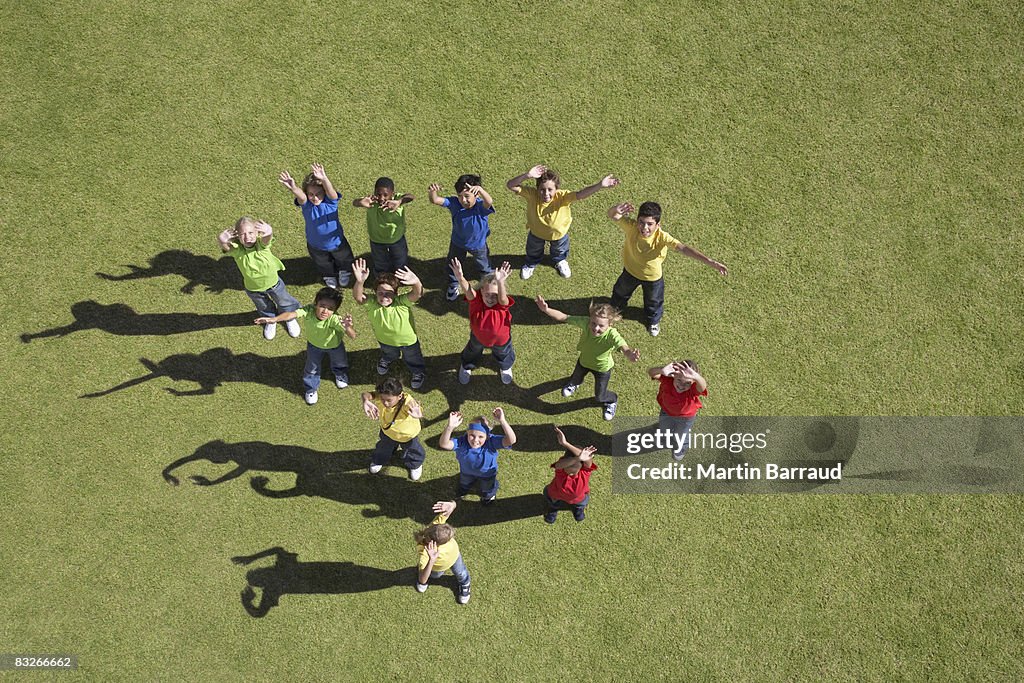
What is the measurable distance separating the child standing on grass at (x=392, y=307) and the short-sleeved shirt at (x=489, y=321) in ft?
2.56

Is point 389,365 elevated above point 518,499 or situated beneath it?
elevated above

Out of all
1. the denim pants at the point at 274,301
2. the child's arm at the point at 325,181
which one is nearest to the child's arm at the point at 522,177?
the child's arm at the point at 325,181

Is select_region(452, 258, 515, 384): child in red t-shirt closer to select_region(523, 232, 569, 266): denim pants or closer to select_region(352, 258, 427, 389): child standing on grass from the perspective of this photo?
select_region(352, 258, 427, 389): child standing on grass

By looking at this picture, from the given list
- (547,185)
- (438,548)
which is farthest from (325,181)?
(438,548)

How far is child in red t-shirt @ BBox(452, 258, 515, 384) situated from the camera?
29.7ft

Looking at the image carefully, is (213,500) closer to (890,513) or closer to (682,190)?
(682,190)

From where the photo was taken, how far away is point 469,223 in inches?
400

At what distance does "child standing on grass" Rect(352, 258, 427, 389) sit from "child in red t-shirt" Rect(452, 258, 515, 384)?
70cm

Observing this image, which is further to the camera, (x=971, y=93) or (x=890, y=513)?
(x=971, y=93)

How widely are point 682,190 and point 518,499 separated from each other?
5774mm

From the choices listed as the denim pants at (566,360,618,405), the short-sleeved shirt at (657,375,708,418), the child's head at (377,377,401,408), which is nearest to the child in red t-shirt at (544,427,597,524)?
the denim pants at (566,360,618,405)

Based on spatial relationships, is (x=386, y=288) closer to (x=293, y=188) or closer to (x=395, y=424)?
(x=395, y=424)

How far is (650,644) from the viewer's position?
384 inches

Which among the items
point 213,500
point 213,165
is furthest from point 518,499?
point 213,165
